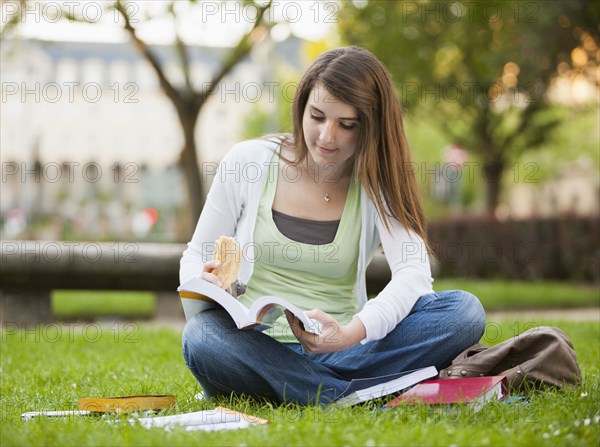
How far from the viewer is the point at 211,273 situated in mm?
3555

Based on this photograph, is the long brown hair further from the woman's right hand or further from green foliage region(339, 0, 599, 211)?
green foliage region(339, 0, 599, 211)

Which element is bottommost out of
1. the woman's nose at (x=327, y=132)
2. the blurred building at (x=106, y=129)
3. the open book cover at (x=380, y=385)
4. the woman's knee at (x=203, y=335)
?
the blurred building at (x=106, y=129)

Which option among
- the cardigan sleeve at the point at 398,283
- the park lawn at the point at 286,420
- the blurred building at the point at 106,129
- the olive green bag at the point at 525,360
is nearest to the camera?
the park lawn at the point at 286,420

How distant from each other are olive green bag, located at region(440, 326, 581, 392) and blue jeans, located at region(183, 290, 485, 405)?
0.09 meters

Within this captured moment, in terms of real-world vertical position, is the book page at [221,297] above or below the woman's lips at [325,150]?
below

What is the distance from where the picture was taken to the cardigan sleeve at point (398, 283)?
11.8ft

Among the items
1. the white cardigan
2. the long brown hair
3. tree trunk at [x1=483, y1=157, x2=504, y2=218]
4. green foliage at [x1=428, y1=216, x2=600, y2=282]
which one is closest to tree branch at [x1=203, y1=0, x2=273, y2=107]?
green foliage at [x1=428, y1=216, x2=600, y2=282]

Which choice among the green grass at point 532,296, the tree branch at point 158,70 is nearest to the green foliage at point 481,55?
the tree branch at point 158,70

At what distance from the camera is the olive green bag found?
3.73 metres

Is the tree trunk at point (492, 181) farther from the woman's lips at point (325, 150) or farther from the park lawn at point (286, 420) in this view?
the woman's lips at point (325, 150)

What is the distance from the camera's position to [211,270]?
3.57 m

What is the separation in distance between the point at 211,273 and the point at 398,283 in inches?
30.8

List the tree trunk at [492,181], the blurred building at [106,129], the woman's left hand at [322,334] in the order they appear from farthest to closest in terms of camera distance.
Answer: the blurred building at [106,129]
the tree trunk at [492,181]
the woman's left hand at [322,334]

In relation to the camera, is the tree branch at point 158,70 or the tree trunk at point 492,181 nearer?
the tree branch at point 158,70
